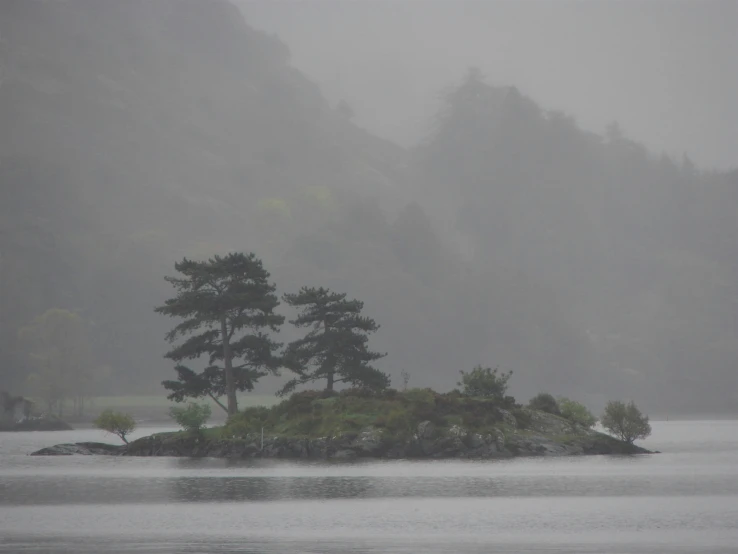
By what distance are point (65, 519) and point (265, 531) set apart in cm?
1094

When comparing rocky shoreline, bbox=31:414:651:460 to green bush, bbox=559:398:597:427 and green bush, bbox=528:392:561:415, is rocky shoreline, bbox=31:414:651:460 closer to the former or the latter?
green bush, bbox=528:392:561:415

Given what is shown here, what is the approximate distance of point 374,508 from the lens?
172 ft

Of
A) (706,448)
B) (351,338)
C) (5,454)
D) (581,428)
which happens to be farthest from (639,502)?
(5,454)

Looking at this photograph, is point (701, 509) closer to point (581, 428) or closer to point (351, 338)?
point (581, 428)

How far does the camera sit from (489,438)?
9231 cm

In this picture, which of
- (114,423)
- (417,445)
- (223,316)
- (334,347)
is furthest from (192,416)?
(417,445)

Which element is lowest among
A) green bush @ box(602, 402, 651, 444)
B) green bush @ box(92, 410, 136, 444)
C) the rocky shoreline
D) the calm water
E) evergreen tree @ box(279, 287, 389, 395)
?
the calm water

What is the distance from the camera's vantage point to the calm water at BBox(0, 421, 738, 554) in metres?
40.1

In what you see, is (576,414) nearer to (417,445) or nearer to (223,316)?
(417,445)

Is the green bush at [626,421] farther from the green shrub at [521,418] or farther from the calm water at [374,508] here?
the calm water at [374,508]

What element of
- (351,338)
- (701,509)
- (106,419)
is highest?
(351,338)

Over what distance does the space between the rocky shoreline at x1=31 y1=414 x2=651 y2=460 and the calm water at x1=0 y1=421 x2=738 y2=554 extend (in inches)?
261

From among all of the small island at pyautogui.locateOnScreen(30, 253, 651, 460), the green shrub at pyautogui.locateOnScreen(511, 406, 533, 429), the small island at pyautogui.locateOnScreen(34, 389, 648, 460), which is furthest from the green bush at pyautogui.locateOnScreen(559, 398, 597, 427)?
the green shrub at pyautogui.locateOnScreen(511, 406, 533, 429)

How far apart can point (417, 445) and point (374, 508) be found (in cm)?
4083
